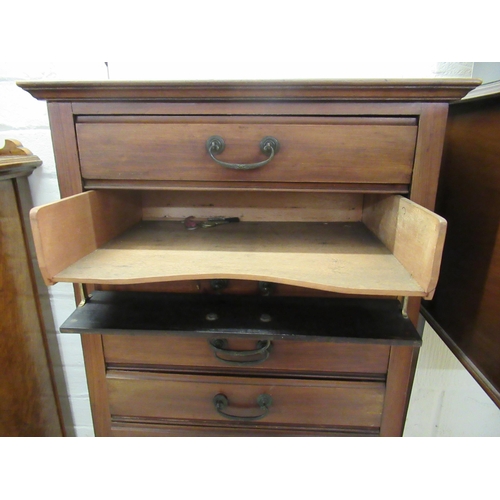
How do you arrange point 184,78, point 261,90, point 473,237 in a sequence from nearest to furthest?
1. point 261,90
2. point 473,237
3. point 184,78

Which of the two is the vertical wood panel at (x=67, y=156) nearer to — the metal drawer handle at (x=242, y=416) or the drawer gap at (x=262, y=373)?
the drawer gap at (x=262, y=373)

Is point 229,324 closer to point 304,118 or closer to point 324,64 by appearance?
point 304,118

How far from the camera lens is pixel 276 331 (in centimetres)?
57

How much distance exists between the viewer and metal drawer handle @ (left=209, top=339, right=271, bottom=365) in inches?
24.1

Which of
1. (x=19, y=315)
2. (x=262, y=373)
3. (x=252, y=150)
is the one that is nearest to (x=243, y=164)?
(x=252, y=150)

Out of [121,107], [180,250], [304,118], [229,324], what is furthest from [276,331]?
[121,107]

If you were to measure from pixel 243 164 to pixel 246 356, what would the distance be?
0.36 m

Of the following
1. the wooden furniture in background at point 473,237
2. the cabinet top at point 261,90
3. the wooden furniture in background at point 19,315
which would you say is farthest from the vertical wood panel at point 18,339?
the wooden furniture in background at point 473,237

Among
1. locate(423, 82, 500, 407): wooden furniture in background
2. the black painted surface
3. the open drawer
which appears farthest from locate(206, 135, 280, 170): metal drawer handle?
locate(423, 82, 500, 407): wooden furniture in background

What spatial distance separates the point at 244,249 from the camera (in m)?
0.62

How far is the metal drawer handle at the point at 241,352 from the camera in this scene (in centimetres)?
61

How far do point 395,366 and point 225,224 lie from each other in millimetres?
460

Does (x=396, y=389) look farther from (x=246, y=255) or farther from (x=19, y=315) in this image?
(x=19, y=315)

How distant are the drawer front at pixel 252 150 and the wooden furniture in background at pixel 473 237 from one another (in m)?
0.16
